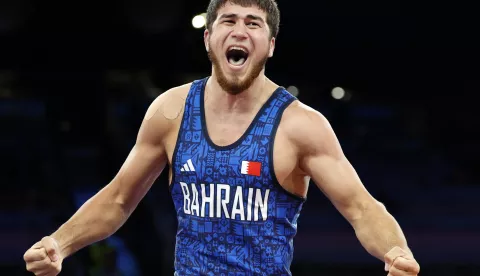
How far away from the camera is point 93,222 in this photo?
2143 mm

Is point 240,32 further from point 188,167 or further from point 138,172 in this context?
point 138,172

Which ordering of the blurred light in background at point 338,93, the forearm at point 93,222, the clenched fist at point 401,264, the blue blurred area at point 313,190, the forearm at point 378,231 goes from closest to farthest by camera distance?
the clenched fist at point 401,264, the forearm at point 378,231, the forearm at point 93,222, the blue blurred area at point 313,190, the blurred light in background at point 338,93

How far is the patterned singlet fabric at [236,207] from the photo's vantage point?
1971mm

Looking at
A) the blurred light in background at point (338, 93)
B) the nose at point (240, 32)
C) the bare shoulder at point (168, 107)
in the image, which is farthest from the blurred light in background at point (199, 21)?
the nose at point (240, 32)

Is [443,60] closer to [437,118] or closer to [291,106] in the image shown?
[437,118]

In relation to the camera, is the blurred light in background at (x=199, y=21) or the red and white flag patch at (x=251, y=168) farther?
the blurred light in background at (x=199, y=21)

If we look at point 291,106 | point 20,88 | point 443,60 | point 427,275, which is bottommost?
point 427,275

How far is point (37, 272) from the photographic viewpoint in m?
1.96

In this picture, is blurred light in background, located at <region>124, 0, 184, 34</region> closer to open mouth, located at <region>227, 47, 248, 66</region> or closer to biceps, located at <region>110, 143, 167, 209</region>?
biceps, located at <region>110, 143, 167, 209</region>

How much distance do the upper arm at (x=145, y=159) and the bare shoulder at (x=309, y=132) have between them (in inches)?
12.2

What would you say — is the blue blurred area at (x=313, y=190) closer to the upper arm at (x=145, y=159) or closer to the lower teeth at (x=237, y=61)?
the upper arm at (x=145, y=159)

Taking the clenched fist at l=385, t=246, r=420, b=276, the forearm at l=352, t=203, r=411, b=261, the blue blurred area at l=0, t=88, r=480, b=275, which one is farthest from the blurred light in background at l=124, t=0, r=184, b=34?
the clenched fist at l=385, t=246, r=420, b=276

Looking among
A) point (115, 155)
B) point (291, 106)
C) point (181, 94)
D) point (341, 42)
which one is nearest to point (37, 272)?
point (181, 94)

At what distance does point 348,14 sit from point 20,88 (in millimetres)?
1937
